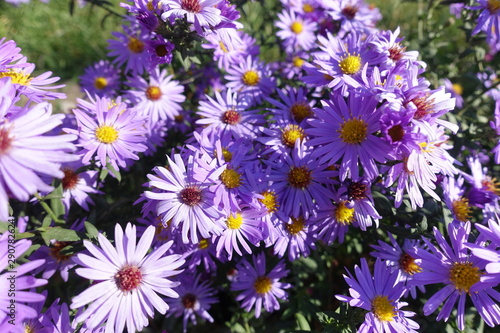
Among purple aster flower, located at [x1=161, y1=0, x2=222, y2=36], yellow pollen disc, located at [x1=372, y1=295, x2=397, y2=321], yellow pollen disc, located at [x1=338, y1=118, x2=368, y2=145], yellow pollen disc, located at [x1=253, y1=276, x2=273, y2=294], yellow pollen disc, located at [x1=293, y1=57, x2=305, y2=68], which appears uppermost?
yellow pollen disc, located at [x1=293, y1=57, x2=305, y2=68]

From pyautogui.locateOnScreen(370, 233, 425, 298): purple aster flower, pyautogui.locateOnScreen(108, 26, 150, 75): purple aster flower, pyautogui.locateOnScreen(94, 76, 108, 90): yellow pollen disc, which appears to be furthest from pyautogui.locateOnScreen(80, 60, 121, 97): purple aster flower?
pyautogui.locateOnScreen(370, 233, 425, 298): purple aster flower

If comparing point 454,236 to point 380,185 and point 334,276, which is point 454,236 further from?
point 334,276

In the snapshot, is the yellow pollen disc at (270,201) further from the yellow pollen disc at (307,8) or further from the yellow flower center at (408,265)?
the yellow pollen disc at (307,8)

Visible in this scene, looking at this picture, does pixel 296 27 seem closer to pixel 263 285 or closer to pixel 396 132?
pixel 396 132

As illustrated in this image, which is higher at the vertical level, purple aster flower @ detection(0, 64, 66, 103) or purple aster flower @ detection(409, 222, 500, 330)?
purple aster flower @ detection(0, 64, 66, 103)

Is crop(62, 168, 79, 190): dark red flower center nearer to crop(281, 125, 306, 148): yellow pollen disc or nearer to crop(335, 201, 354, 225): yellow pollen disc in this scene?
crop(281, 125, 306, 148): yellow pollen disc

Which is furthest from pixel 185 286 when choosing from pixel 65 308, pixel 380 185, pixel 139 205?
pixel 380 185

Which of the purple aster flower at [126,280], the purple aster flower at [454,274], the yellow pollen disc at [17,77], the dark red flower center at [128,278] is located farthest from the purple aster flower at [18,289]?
the purple aster flower at [454,274]
